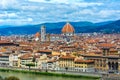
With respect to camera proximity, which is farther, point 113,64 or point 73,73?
point 113,64

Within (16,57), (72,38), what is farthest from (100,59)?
(72,38)

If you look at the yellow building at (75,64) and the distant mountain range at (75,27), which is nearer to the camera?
the yellow building at (75,64)

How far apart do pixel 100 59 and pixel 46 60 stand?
13.7ft

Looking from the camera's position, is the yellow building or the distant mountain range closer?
the yellow building

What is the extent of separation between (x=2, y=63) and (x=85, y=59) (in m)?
7.27

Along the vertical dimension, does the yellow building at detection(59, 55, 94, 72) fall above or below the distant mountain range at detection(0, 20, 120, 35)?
below

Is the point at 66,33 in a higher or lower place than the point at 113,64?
higher

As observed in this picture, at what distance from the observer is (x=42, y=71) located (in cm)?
2705

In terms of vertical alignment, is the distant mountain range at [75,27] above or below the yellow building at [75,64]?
above

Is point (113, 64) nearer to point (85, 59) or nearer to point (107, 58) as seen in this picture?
point (107, 58)

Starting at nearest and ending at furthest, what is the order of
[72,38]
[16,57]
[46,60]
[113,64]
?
1. [113,64]
2. [46,60]
3. [16,57]
4. [72,38]

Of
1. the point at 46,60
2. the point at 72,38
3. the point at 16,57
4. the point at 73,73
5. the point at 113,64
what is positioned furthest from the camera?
the point at 72,38

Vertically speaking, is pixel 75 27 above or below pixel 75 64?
above

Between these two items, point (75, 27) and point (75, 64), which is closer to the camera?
point (75, 64)
